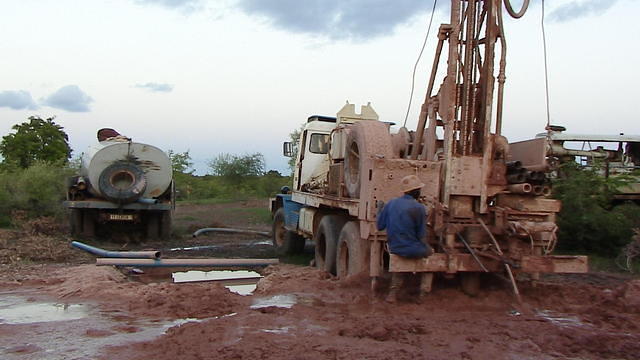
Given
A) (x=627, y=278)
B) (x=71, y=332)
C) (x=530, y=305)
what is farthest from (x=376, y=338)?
(x=627, y=278)

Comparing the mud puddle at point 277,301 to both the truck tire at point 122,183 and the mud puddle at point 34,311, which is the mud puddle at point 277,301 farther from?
the truck tire at point 122,183

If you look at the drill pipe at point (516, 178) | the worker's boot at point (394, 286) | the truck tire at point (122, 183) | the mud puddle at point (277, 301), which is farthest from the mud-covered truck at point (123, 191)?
the drill pipe at point (516, 178)

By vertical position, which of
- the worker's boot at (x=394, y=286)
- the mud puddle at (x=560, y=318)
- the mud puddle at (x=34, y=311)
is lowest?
Result: the mud puddle at (x=34, y=311)

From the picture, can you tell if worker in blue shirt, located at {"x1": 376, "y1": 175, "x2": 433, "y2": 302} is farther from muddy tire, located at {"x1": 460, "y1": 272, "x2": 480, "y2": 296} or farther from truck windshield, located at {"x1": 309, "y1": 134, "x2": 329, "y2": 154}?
truck windshield, located at {"x1": 309, "y1": 134, "x2": 329, "y2": 154}

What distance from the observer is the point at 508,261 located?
725 centimetres

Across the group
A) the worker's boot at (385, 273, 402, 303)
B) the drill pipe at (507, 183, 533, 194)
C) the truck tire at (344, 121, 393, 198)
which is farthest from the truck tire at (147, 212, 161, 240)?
the drill pipe at (507, 183, 533, 194)

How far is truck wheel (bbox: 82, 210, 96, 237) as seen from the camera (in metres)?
15.4

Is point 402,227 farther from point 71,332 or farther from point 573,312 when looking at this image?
point 71,332

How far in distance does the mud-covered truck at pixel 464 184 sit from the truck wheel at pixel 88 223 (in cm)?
871

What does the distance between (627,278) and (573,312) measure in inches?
148

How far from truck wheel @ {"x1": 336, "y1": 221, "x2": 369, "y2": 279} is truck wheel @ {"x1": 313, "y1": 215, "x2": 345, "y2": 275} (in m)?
0.33

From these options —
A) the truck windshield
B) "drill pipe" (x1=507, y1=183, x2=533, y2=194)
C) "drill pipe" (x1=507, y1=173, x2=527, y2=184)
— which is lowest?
"drill pipe" (x1=507, y1=183, x2=533, y2=194)

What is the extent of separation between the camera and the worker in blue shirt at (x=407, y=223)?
6996 mm

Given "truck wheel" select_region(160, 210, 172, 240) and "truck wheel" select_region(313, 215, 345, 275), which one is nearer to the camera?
"truck wheel" select_region(313, 215, 345, 275)
